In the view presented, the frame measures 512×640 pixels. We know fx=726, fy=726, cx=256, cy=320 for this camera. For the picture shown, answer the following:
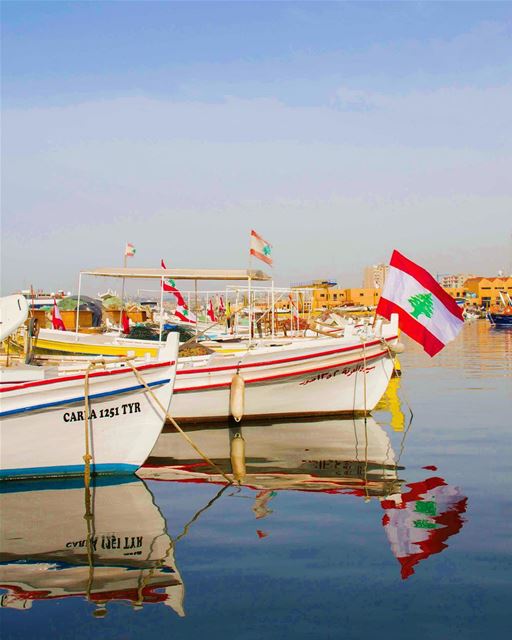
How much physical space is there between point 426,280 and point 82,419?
8.83m

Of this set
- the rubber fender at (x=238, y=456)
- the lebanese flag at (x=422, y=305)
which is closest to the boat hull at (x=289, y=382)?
the lebanese flag at (x=422, y=305)

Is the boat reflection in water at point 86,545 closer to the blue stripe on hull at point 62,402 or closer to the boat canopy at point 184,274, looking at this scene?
the blue stripe on hull at point 62,402

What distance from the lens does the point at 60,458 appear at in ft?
36.1

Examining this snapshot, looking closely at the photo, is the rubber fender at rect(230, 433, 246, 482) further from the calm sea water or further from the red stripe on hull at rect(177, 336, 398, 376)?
the red stripe on hull at rect(177, 336, 398, 376)

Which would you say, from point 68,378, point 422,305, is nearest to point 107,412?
point 68,378

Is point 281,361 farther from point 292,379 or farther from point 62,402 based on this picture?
point 62,402

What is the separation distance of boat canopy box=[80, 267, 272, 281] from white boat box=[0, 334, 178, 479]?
824 cm

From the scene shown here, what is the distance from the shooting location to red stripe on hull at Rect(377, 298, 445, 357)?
16.2 m

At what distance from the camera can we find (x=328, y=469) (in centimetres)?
1224

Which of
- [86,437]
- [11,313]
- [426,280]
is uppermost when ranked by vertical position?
[426,280]

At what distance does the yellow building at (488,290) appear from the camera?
16525cm

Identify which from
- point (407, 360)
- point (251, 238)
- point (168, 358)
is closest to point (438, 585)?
point (168, 358)

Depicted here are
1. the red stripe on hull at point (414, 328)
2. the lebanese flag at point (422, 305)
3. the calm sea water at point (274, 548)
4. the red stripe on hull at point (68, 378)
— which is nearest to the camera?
the calm sea water at point (274, 548)

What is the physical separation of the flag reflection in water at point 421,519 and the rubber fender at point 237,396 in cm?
564
